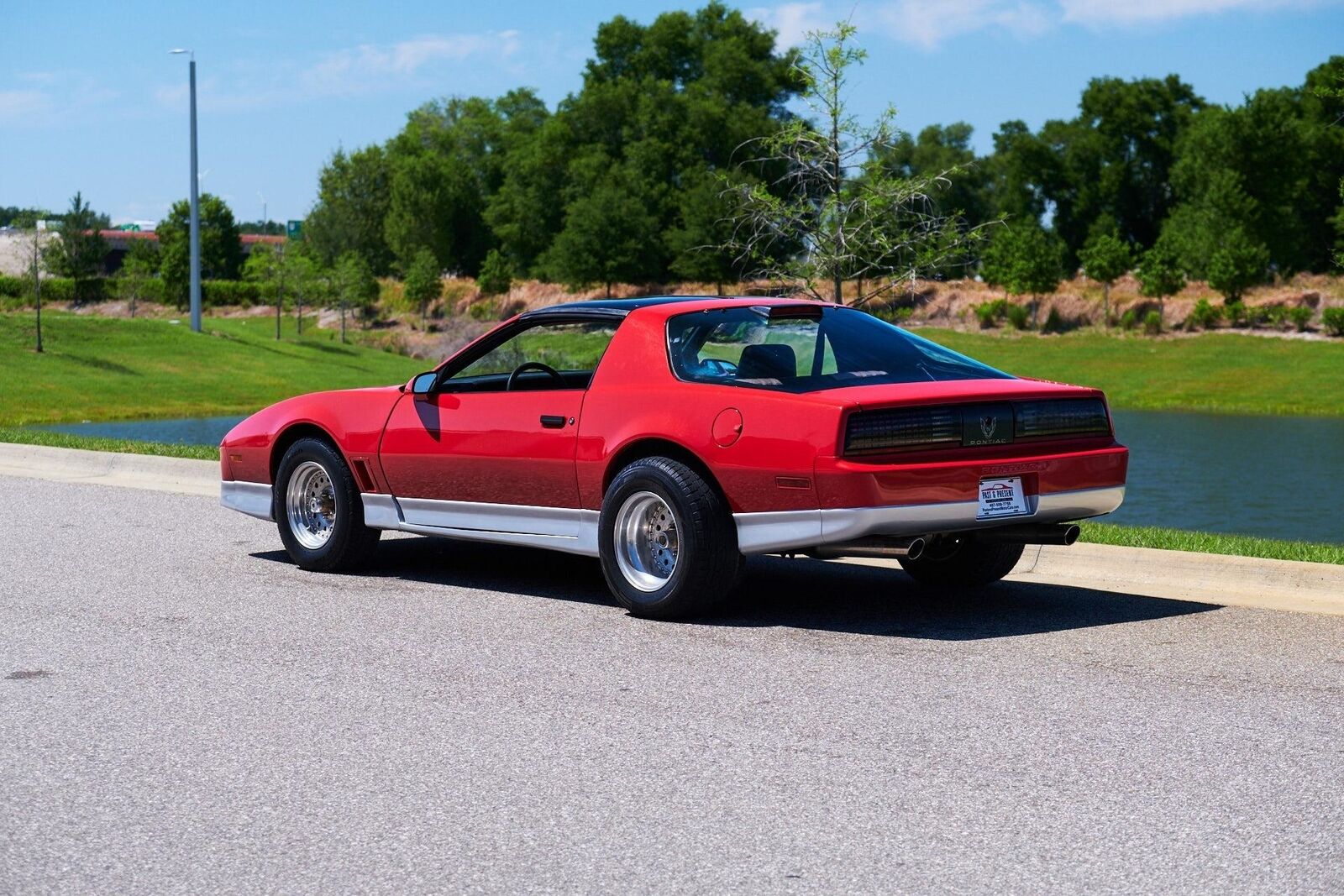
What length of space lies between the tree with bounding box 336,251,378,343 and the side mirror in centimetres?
7310

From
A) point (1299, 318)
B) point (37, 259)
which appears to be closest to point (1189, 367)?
Answer: point (1299, 318)

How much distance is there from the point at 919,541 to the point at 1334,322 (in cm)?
6103

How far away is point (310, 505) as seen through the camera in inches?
364

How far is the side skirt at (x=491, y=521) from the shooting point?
788 cm

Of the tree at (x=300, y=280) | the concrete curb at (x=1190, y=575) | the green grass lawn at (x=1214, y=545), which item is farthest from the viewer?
the tree at (x=300, y=280)

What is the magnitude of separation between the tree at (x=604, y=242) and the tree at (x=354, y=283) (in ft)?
35.1

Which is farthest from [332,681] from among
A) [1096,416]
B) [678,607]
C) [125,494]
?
[125,494]

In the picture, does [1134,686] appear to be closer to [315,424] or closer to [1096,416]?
[1096,416]

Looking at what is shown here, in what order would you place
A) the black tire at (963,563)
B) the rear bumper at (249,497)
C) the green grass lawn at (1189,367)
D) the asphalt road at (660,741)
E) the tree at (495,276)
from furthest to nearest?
the tree at (495,276) → the green grass lawn at (1189,367) → the rear bumper at (249,497) → the black tire at (963,563) → the asphalt road at (660,741)

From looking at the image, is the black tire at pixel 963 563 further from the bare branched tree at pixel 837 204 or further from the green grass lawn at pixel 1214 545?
the bare branched tree at pixel 837 204

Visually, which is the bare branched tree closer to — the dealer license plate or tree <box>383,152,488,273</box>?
the dealer license plate

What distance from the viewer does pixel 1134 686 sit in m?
5.97

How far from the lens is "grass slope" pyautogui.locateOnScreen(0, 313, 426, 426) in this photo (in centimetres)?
4431

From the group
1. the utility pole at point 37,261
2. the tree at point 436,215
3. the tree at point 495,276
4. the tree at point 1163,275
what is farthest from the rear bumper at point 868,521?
the tree at point 436,215
